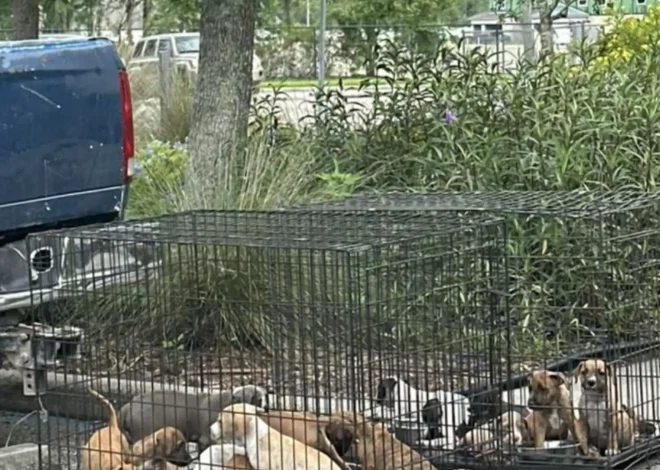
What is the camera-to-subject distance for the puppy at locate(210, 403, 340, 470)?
530 cm

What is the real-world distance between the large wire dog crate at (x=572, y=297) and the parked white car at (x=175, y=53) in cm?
427

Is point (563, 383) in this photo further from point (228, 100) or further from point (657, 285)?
point (228, 100)

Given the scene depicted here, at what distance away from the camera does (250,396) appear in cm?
605

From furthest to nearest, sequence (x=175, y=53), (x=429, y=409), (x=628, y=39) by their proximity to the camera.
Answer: (x=175, y=53)
(x=628, y=39)
(x=429, y=409)

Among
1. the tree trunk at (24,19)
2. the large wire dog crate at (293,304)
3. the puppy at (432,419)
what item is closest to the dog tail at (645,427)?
the large wire dog crate at (293,304)

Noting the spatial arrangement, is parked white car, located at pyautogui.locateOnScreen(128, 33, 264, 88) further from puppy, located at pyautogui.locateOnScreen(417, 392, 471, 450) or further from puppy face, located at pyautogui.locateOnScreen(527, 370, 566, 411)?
puppy, located at pyautogui.locateOnScreen(417, 392, 471, 450)

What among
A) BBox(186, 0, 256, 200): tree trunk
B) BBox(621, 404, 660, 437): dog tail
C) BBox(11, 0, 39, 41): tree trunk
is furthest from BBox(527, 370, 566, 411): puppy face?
BBox(11, 0, 39, 41): tree trunk

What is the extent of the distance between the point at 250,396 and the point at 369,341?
88 cm

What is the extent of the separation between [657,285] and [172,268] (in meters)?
2.67

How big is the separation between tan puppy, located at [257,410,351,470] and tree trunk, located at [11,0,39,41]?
9481mm

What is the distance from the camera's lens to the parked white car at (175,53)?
15.8m

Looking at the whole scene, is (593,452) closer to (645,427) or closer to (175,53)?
(645,427)

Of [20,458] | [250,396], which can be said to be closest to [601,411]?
[250,396]

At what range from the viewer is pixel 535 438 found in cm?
628
